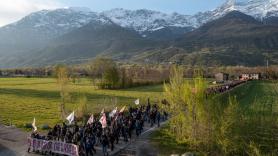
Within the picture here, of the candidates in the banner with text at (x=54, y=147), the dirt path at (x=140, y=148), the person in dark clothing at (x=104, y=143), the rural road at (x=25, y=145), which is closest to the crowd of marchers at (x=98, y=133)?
the person in dark clothing at (x=104, y=143)

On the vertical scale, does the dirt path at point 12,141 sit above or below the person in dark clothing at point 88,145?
below

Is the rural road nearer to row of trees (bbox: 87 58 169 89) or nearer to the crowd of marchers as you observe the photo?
the crowd of marchers

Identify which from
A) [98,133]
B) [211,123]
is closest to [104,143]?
[98,133]

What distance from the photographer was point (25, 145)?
44406 mm

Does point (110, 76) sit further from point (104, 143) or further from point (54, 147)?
point (104, 143)

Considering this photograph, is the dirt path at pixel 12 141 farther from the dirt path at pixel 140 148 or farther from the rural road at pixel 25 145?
the dirt path at pixel 140 148

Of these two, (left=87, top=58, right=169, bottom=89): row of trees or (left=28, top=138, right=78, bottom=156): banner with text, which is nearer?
(left=28, top=138, right=78, bottom=156): banner with text

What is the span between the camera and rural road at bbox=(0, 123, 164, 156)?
4162 centimetres

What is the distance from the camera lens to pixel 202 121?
126 ft

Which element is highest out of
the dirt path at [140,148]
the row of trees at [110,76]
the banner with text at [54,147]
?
the row of trees at [110,76]

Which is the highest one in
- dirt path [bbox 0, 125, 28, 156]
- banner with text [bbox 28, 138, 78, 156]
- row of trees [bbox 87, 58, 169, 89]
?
row of trees [bbox 87, 58, 169, 89]

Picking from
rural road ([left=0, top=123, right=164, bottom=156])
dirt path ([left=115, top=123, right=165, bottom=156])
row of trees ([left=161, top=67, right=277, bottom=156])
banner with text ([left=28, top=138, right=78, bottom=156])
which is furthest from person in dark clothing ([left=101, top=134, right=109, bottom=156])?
row of trees ([left=161, top=67, right=277, bottom=156])

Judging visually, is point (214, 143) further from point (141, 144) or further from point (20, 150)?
point (20, 150)

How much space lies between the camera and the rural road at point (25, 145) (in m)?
41.6
